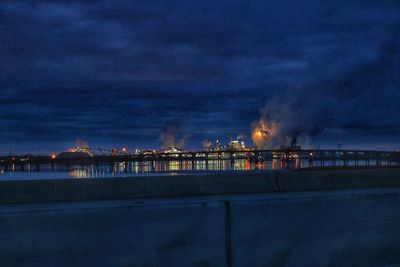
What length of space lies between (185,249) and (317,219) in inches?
61.6

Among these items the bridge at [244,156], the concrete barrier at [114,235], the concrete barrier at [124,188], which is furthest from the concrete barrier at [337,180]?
the bridge at [244,156]

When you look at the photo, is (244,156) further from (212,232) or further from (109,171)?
(212,232)

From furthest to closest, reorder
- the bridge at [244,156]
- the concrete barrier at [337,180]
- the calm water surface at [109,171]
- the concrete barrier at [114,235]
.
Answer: the bridge at [244,156], the calm water surface at [109,171], the concrete barrier at [337,180], the concrete barrier at [114,235]

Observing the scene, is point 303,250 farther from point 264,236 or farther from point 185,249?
point 185,249

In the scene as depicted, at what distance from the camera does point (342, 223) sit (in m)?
6.68

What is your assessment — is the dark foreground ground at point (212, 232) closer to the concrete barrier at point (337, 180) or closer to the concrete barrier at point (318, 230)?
the concrete barrier at point (318, 230)

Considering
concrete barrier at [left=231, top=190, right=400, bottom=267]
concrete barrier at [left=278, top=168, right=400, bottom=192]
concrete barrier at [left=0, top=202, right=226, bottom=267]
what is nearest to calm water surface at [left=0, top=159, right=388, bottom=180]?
concrete barrier at [left=278, top=168, right=400, bottom=192]

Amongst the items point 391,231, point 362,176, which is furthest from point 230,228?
point 362,176

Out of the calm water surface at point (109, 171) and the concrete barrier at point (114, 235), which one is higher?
the concrete barrier at point (114, 235)

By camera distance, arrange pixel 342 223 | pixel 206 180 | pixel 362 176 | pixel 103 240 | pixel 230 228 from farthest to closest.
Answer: pixel 362 176 < pixel 206 180 < pixel 342 223 < pixel 230 228 < pixel 103 240

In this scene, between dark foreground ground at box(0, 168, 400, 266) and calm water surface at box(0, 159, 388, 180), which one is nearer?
dark foreground ground at box(0, 168, 400, 266)

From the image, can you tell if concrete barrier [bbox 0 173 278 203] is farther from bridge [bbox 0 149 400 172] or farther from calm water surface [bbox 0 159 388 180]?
bridge [bbox 0 149 400 172]

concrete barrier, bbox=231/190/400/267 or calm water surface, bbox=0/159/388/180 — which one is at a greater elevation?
concrete barrier, bbox=231/190/400/267

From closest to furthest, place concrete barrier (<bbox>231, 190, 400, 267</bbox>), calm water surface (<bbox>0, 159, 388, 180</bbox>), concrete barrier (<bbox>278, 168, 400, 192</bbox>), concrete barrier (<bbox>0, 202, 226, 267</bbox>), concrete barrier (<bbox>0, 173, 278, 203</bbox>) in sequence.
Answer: concrete barrier (<bbox>0, 202, 226, 267</bbox>) → concrete barrier (<bbox>231, 190, 400, 267</bbox>) → concrete barrier (<bbox>0, 173, 278, 203</bbox>) → concrete barrier (<bbox>278, 168, 400, 192</bbox>) → calm water surface (<bbox>0, 159, 388, 180</bbox>)
